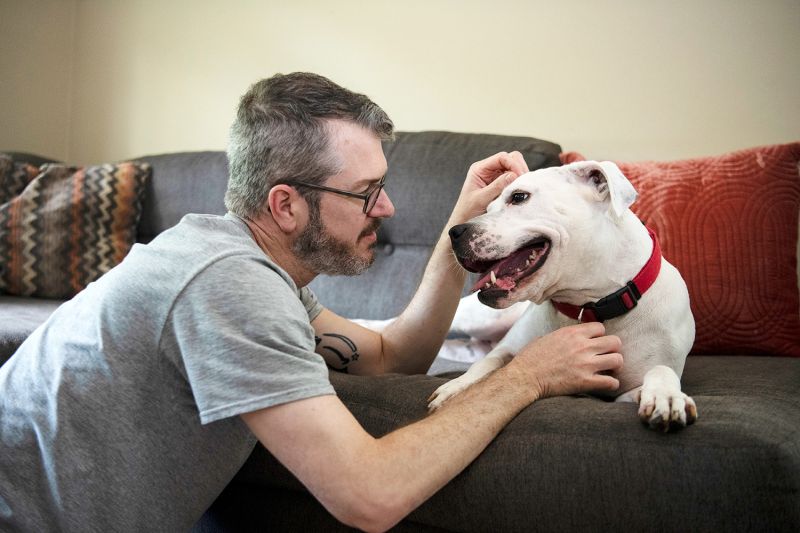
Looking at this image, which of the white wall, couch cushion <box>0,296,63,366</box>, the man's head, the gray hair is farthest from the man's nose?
the white wall

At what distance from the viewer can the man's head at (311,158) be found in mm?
1318

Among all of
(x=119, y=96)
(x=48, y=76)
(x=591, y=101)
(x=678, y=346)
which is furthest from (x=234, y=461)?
(x=48, y=76)

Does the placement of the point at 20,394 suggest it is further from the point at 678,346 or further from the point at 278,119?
the point at 678,346

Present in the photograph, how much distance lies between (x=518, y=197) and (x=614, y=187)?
188 millimetres

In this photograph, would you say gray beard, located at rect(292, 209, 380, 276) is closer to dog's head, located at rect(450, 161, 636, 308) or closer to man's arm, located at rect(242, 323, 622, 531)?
dog's head, located at rect(450, 161, 636, 308)

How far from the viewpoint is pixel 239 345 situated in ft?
3.27

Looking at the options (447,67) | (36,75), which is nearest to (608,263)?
(447,67)

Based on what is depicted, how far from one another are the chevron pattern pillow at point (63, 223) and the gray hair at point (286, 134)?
5.17 feet

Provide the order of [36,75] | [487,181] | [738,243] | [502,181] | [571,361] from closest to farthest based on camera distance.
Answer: [571,361], [502,181], [487,181], [738,243], [36,75]

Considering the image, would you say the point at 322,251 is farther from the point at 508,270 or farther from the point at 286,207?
the point at 508,270

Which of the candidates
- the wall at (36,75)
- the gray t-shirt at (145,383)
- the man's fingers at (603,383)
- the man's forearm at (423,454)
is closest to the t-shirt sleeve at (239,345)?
the gray t-shirt at (145,383)

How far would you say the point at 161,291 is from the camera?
105 centimetres

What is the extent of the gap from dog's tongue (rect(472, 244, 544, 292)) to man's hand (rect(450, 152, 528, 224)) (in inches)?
8.5

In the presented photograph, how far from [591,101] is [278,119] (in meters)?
1.46
